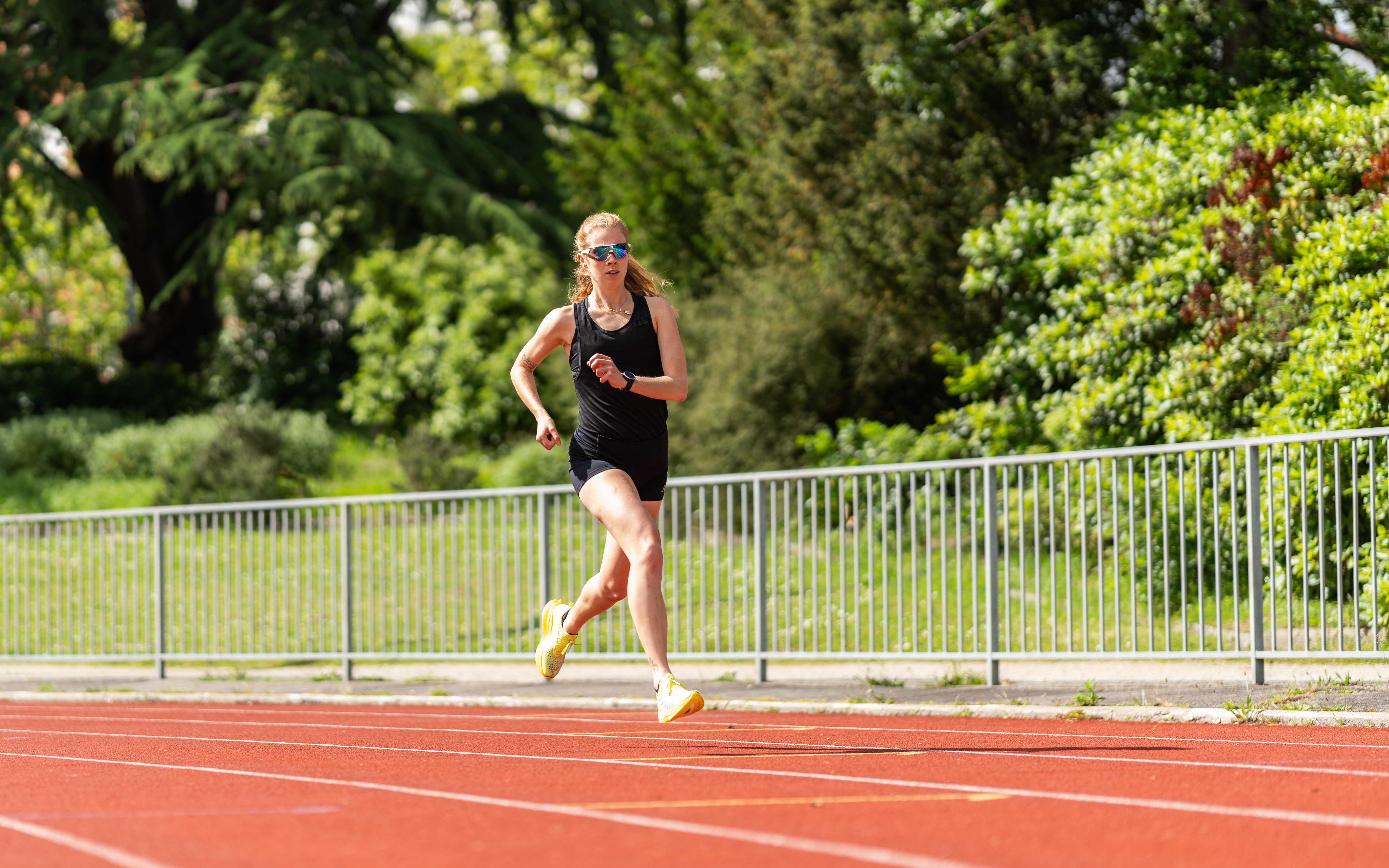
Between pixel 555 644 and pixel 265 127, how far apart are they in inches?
891

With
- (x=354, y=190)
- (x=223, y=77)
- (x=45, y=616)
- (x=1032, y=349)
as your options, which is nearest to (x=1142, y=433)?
(x=1032, y=349)

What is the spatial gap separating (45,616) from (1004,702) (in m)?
9.87

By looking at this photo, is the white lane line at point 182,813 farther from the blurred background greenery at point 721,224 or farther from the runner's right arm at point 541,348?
the blurred background greenery at point 721,224

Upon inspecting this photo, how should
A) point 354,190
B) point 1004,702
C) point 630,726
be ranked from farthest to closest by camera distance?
point 354,190 → point 1004,702 → point 630,726

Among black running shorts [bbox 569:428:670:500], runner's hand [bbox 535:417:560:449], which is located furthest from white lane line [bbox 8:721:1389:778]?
runner's hand [bbox 535:417:560:449]

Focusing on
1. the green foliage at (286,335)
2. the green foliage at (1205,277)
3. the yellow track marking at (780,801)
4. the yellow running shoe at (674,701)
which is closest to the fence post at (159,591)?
the green foliage at (1205,277)

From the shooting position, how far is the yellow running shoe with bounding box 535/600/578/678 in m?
7.46

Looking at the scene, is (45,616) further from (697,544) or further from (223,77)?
(223,77)

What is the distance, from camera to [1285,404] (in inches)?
477

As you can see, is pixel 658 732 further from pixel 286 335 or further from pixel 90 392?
pixel 90 392

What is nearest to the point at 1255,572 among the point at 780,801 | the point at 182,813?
the point at 780,801

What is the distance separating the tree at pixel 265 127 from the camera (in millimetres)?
27344

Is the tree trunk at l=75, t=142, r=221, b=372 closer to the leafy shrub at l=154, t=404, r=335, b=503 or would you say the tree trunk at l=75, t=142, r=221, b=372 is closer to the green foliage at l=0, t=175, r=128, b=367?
the green foliage at l=0, t=175, r=128, b=367

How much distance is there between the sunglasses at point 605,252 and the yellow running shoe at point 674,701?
1.85 meters
